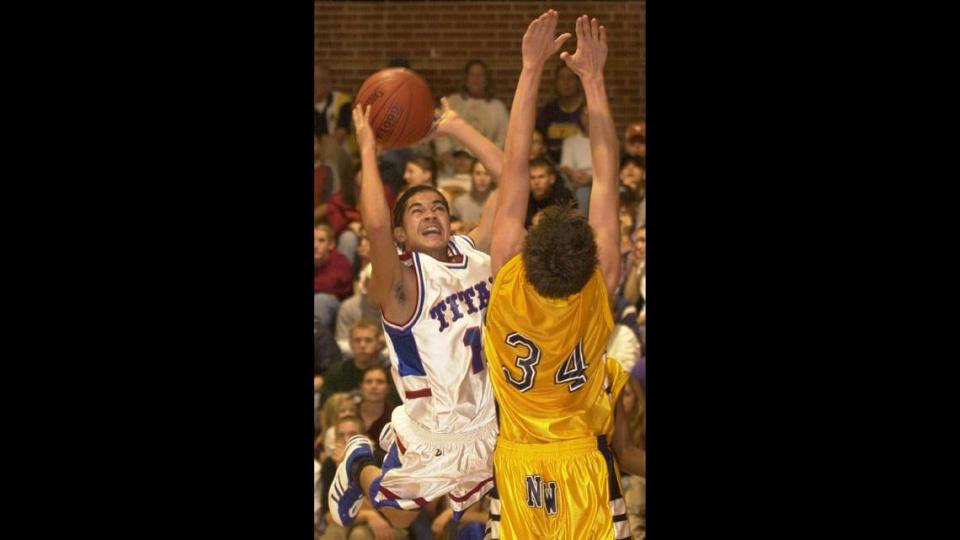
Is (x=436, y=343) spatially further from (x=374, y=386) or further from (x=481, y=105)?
(x=481, y=105)

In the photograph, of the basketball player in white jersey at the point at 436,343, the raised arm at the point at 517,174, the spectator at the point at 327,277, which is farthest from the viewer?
the spectator at the point at 327,277

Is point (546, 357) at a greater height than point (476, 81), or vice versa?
point (476, 81)

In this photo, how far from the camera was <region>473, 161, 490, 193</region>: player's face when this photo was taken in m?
5.34

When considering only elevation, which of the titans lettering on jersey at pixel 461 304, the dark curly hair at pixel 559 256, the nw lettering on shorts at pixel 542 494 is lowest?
the nw lettering on shorts at pixel 542 494

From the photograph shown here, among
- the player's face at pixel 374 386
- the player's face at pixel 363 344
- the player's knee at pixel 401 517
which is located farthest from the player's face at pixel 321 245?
the player's knee at pixel 401 517

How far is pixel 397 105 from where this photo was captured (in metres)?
4.93

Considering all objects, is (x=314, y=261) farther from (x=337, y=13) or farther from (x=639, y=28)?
(x=639, y=28)

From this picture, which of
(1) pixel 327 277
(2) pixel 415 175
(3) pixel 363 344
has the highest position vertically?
(2) pixel 415 175

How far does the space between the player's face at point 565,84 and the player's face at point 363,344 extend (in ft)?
4.71

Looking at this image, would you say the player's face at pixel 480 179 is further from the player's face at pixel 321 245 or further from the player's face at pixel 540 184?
the player's face at pixel 321 245

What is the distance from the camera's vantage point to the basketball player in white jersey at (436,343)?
5078mm

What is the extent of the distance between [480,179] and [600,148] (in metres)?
0.82

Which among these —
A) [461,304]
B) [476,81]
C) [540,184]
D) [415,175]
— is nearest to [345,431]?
[461,304]

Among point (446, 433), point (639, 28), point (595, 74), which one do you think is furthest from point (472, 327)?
point (639, 28)
